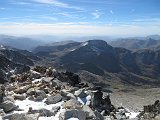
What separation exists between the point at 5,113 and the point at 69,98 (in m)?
8.34

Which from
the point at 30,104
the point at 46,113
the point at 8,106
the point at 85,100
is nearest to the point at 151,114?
the point at 85,100

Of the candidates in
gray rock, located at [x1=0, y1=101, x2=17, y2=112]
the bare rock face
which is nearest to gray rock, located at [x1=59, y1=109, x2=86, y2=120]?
gray rock, located at [x1=0, y1=101, x2=17, y2=112]

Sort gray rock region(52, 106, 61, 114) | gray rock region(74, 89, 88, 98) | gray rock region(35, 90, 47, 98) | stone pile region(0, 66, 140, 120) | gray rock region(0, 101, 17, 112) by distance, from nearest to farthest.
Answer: stone pile region(0, 66, 140, 120), gray rock region(52, 106, 61, 114), gray rock region(0, 101, 17, 112), gray rock region(35, 90, 47, 98), gray rock region(74, 89, 88, 98)

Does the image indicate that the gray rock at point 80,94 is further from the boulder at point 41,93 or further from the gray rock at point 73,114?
the gray rock at point 73,114

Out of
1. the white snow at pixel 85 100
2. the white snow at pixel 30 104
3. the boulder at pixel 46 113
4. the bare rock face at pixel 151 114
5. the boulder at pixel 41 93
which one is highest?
the boulder at pixel 41 93

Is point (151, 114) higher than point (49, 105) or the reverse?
the reverse

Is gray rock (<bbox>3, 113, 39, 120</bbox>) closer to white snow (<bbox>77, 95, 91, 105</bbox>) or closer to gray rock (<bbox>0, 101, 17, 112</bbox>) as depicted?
gray rock (<bbox>0, 101, 17, 112</bbox>)

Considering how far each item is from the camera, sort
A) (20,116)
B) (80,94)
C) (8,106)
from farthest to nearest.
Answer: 1. (80,94)
2. (8,106)
3. (20,116)

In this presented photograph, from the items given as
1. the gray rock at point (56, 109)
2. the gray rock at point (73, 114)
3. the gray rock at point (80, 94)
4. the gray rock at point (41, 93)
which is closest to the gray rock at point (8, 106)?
the gray rock at point (56, 109)

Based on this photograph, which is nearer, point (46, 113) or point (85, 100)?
point (46, 113)

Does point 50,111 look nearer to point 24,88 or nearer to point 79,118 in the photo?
point 79,118

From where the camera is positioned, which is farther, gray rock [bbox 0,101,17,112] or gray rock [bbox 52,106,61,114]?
gray rock [bbox 0,101,17,112]

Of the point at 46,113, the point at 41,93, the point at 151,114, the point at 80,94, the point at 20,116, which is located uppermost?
the point at 41,93

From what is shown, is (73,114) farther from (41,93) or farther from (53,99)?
(41,93)
